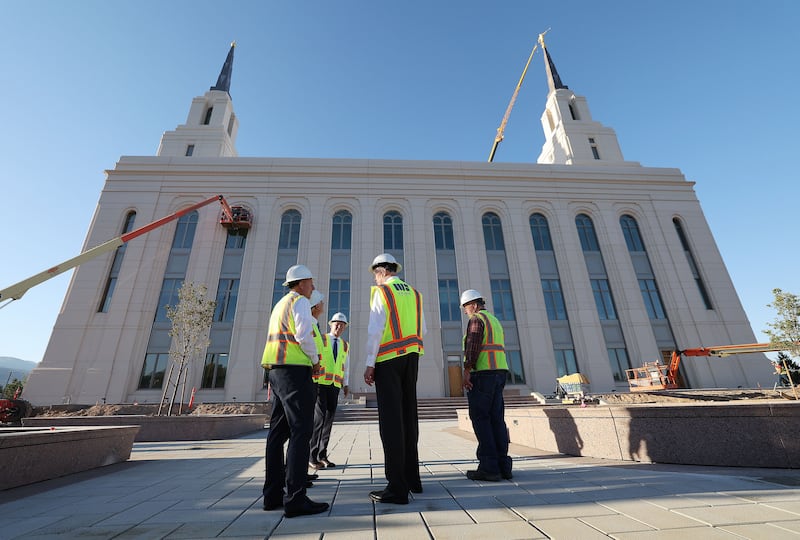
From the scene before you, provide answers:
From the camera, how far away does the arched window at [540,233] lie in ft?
88.3

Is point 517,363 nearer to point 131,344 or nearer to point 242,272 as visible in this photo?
point 242,272

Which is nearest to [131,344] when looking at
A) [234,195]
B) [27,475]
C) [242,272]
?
[242,272]

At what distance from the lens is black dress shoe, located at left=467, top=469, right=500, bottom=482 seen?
3926mm

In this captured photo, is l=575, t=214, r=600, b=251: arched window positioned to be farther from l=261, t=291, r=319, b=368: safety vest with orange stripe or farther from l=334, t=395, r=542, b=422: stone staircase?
l=261, t=291, r=319, b=368: safety vest with orange stripe

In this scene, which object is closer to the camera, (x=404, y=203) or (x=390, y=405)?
(x=390, y=405)

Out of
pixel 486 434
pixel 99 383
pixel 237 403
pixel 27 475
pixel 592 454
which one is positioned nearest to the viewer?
pixel 486 434

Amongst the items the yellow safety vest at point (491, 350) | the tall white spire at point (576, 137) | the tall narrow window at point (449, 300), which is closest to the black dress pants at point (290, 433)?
the yellow safety vest at point (491, 350)

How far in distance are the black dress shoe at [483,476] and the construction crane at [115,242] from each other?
21.9 metres

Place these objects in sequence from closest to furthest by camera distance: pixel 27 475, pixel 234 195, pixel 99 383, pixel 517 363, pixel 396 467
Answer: pixel 396 467 < pixel 27 475 < pixel 99 383 < pixel 517 363 < pixel 234 195

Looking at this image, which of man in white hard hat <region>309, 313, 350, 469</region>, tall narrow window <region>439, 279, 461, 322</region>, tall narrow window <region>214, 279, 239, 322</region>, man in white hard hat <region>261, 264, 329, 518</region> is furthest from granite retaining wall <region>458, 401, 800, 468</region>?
tall narrow window <region>214, 279, 239, 322</region>

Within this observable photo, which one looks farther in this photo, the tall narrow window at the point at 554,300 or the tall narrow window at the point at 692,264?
the tall narrow window at the point at 692,264

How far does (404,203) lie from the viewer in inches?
1080

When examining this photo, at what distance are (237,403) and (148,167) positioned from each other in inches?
811

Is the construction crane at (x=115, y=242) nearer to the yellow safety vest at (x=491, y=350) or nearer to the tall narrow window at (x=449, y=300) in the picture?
the tall narrow window at (x=449, y=300)
